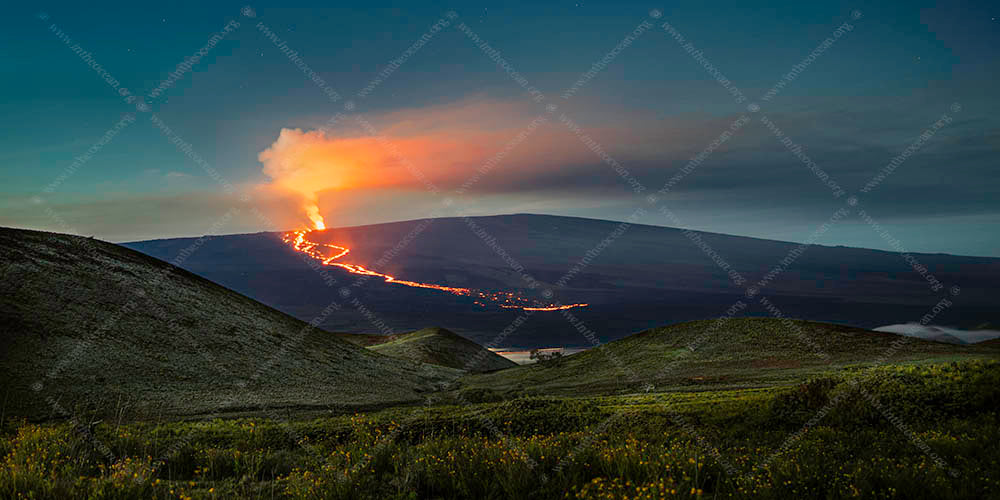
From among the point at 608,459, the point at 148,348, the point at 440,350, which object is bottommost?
the point at 440,350

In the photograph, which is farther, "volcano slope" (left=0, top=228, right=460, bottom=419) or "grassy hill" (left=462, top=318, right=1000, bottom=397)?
"grassy hill" (left=462, top=318, right=1000, bottom=397)

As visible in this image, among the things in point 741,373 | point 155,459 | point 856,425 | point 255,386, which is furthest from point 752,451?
point 255,386

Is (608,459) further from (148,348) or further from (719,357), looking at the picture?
(719,357)

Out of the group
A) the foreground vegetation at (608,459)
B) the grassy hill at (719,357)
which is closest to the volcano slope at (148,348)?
the grassy hill at (719,357)

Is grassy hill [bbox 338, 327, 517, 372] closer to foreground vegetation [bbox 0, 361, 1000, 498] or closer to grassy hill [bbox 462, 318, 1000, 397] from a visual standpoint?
grassy hill [bbox 462, 318, 1000, 397]

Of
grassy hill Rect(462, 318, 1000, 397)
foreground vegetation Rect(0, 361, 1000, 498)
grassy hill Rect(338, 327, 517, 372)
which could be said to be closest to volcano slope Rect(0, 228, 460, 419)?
grassy hill Rect(462, 318, 1000, 397)

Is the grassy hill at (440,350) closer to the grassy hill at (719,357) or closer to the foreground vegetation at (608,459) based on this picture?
the grassy hill at (719,357)

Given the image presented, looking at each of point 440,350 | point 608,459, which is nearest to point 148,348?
point 608,459
